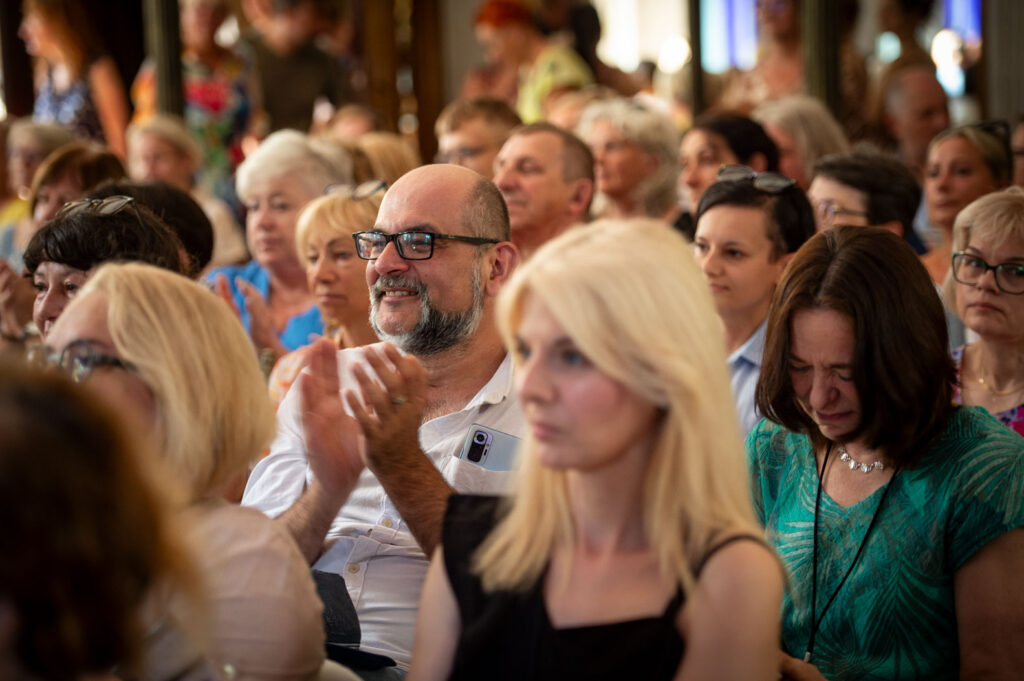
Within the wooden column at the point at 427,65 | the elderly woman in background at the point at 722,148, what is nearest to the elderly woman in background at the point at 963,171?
the elderly woman in background at the point at 722,148

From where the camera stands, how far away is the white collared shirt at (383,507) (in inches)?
86.9

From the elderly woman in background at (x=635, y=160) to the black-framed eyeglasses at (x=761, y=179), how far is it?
1413mm

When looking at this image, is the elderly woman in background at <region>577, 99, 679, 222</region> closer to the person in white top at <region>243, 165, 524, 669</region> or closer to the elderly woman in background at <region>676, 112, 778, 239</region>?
the elderly woman in background at <region>676, 112, 778, 239</region>

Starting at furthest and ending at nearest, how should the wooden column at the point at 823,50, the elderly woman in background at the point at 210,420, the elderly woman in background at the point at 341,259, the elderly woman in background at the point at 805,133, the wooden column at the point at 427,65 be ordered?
the wooden column at the point at 427,65, the wooden column at the point at 823,50, the elderly woman in background at the point at 805,133, the elderly woman in background at the point at 341,259, the elderly woman in background at the point at 210,420

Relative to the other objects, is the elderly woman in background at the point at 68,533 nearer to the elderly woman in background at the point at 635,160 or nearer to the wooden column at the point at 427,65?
the elderly woman in background at the point at 635,160

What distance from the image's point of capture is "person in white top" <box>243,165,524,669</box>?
201 cm

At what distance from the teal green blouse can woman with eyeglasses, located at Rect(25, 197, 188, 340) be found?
157cm

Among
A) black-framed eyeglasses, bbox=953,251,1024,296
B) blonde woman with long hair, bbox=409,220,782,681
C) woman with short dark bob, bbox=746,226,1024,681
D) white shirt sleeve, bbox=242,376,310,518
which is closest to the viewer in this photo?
blonde woman with long hair, bbox=409,220,782,681

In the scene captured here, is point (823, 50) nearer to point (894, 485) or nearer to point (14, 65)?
point (894, 485)

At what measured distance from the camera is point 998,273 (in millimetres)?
2596

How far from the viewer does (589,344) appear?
1.42 metres

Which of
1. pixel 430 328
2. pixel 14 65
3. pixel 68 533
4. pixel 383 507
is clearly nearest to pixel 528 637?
pixel 68 533

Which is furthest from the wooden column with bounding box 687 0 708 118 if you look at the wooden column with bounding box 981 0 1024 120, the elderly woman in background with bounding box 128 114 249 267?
the wooden column with bounding box 981 0 1024 120

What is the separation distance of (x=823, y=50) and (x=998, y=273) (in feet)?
7.47
